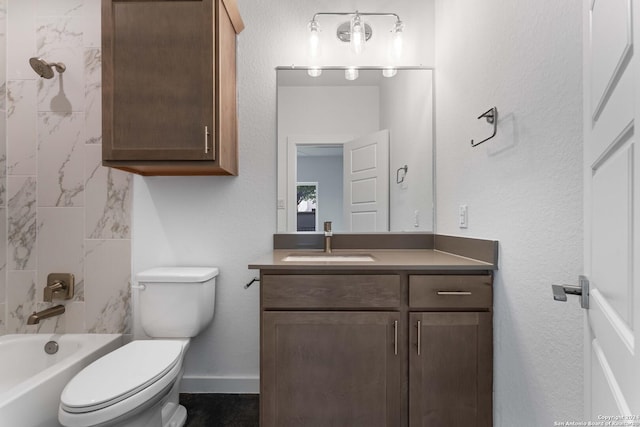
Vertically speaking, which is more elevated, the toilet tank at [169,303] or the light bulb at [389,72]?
the light bulb at [389,72]

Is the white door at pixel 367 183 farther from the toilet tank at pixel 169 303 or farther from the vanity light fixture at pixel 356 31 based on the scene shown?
the toilet tank at pixel 169 303

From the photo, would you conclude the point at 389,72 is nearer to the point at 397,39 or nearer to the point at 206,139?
the point at 397,39

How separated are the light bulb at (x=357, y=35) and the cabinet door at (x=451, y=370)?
151 cm

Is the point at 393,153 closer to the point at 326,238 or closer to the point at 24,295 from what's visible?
the point at 326,238

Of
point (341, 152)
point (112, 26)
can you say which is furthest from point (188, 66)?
point (341, 152)

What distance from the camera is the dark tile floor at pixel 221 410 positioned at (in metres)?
1.65

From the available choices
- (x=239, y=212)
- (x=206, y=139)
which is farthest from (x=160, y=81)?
(x=239, y=212)

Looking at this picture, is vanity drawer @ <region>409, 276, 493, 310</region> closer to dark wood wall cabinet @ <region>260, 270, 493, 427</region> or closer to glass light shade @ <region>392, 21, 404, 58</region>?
dark wood wall cabinet @ <region>260, 270, 493, 427</region>

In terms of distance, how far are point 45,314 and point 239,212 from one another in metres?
1.20

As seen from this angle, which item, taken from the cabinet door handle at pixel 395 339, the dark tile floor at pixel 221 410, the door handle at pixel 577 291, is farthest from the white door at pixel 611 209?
the dark tile floor at pixel 221 410

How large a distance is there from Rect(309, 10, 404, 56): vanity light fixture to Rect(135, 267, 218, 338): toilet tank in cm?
150

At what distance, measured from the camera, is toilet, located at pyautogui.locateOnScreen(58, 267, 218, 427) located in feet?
3.67

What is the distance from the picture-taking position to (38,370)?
1.74 metres

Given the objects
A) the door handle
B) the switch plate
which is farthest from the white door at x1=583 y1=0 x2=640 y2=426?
the switch plate
